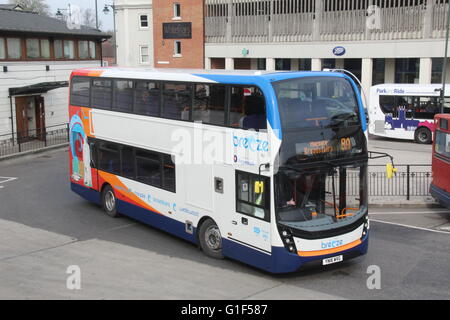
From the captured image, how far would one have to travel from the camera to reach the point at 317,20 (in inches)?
1518

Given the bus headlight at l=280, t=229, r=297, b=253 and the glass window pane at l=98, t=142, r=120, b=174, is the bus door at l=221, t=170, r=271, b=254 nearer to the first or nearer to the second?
the bus headlight at l=280, t=229, r=297, b=253

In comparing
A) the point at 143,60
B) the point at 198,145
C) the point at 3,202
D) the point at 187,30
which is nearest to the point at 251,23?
the point at 187,30

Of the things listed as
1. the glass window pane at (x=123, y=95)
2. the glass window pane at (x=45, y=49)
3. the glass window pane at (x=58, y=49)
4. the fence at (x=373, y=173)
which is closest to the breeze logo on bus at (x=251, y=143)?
the fence at (x=373, y=173)

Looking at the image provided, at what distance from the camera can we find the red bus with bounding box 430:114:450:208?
1540 centimetres

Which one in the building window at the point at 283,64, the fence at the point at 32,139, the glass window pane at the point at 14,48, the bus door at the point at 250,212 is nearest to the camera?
the bus door at the point at 250,212

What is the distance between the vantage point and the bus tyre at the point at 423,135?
29422 mm

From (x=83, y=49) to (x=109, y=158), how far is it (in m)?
19.4

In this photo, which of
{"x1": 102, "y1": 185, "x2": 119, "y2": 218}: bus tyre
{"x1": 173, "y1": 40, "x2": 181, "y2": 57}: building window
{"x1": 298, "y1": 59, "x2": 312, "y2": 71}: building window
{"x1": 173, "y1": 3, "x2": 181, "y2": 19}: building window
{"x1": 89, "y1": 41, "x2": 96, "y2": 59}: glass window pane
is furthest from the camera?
{"x1": 173, "y1": 40, "x2": 181, "y2": 57}: building window

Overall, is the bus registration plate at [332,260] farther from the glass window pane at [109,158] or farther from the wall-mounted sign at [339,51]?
the wall-mounted sign at [339,51]

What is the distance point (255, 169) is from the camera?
10.6 metres

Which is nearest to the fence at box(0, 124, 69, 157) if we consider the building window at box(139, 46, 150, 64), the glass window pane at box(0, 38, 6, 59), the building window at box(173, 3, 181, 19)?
the glass window pane at box(0, 38, 6, 59)

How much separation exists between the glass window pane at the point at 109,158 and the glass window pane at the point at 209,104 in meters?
3.89

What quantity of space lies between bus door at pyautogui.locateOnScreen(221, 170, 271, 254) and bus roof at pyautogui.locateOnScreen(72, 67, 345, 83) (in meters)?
1.82
